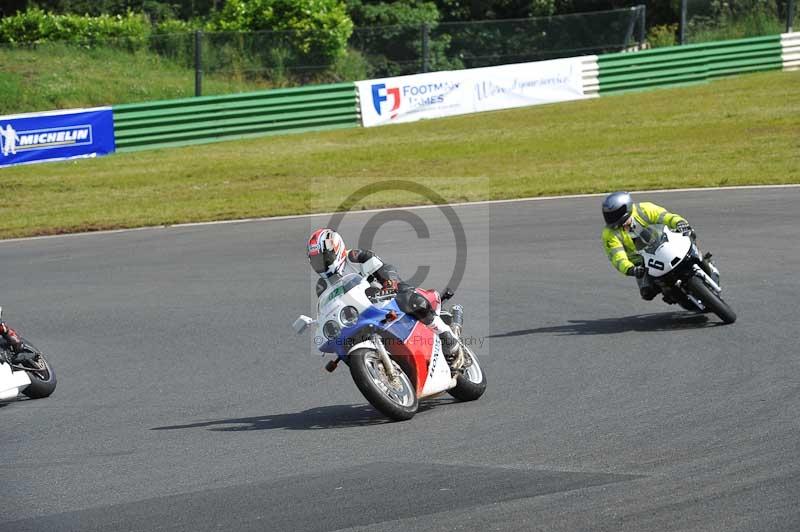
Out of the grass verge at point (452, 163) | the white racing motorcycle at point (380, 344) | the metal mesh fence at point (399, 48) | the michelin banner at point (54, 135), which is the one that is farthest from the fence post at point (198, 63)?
the white racing motorcycle at point (380, 344)

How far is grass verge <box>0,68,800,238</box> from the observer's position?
2353 cm

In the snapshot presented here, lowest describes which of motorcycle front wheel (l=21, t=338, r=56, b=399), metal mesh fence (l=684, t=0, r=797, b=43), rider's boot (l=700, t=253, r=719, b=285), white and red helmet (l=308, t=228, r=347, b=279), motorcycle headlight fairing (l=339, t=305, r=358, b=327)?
motorcycle front wheel (l=21, t=338, r=56, b=399)

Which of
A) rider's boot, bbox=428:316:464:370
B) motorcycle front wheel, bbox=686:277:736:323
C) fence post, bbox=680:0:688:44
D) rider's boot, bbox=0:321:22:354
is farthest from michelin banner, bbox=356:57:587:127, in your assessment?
rider's boot, bbox=428:316:464:370

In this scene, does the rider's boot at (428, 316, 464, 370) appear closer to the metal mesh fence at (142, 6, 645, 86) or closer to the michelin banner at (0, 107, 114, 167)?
the michelin banner at (0, 107, 114, 167)

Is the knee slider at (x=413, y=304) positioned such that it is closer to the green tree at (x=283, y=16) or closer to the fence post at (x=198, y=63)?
the fence post at (x=198, y=63)

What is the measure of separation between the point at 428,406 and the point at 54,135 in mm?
20899

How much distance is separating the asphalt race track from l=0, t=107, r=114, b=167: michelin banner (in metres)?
9.84

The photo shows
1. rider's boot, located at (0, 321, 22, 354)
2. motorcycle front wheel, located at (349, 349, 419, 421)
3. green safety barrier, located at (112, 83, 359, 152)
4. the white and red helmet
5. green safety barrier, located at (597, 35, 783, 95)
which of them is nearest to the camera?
motorcycle front wheel, located at (349, 349, 419, 421)

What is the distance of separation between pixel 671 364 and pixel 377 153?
19.5 m

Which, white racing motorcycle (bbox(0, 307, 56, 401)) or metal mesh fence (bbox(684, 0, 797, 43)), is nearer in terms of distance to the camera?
white racing motorcycle (bbox(0, 307, 56, 401))

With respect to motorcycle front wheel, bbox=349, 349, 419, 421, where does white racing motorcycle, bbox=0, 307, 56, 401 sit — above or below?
below

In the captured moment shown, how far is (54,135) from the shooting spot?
28.7m

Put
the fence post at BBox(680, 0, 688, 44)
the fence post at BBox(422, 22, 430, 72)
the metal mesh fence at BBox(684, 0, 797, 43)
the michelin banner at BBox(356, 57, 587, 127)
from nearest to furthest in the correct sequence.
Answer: the michelin banner at BBox(356, 57, 587, 127), the fence post at BBox(422, 22, 430, 72), the fence post at BBox(680, 0, 688, 44), the metal mesh fence at BBox(684, 0, 797, 43)

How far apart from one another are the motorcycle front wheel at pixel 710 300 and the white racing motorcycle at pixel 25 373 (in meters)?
6.18
